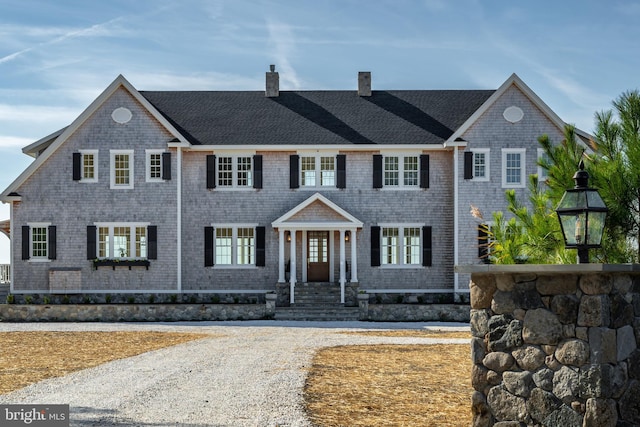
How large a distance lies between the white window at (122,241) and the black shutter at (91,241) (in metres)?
0.19

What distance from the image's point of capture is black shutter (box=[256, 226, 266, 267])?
94.9 feet

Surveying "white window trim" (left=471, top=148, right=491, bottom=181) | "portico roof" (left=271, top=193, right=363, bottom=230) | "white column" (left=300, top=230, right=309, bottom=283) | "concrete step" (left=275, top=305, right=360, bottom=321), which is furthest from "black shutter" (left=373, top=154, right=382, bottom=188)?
"concrete step" (left=275, top=305, right=360, bottom=321)

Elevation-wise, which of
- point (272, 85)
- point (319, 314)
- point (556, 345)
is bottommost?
point (319, 314)

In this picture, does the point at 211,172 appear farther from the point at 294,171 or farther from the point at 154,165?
the point at 294,171

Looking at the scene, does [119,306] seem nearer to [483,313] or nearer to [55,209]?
[55,209]

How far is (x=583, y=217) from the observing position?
8398 millimetres

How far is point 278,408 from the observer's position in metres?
9.48

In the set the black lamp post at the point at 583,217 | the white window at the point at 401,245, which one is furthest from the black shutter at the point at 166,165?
the black lamp post at the point at 583,217

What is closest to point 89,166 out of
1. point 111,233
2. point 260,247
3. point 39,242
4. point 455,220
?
point 111,233

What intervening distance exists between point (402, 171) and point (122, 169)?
10031mm

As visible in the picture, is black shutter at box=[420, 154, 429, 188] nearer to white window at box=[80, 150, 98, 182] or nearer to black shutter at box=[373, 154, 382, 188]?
black shutter at box=[373, 154, 382, 188]

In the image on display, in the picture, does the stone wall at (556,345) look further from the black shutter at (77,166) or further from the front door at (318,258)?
the black shutter at (77,166)

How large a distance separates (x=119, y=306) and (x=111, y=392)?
15943 mm

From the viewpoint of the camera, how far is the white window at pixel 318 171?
29359 millimetres
